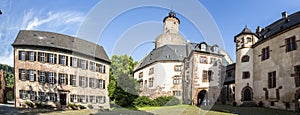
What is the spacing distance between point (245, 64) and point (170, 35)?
21.0m

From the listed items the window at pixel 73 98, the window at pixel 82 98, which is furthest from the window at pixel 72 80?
the window at pixel 82 98

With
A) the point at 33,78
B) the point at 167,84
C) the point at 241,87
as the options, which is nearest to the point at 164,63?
the point at 167,84

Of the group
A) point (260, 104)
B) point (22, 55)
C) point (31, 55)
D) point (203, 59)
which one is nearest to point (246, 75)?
point (260, 104)

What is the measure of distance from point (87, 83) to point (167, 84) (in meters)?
13.8

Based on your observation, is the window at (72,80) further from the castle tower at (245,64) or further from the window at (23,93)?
the castle tower at (245,64)

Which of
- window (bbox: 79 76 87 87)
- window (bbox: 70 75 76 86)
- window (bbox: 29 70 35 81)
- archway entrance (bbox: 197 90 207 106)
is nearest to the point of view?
window (bbox: 29 70 35 81)

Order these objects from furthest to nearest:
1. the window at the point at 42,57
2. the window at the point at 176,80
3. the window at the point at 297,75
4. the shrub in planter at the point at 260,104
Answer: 1. the window at the point at 176,80
2. the shrub in planter at the point at 260,104
3. the window at the point at 42,57
4. the window at the point at 297,75

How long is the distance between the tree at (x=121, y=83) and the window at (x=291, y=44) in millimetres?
14730

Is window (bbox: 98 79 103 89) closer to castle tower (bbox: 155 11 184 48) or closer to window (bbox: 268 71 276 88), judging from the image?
window (bbox: 268 71 276 88)

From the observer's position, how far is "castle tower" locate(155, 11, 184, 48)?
46291 millimetres

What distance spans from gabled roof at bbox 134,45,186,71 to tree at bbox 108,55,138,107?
704 cm

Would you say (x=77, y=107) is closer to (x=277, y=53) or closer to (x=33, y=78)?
(x=33, y=78)

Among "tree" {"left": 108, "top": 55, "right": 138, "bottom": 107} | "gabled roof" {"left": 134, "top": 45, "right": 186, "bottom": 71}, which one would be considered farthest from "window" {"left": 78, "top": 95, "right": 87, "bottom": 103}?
"gabled roof" {"left": 134, "top": 45, "right": 186, "bottom": 71}

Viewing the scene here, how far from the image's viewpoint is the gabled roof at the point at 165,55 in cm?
3558
